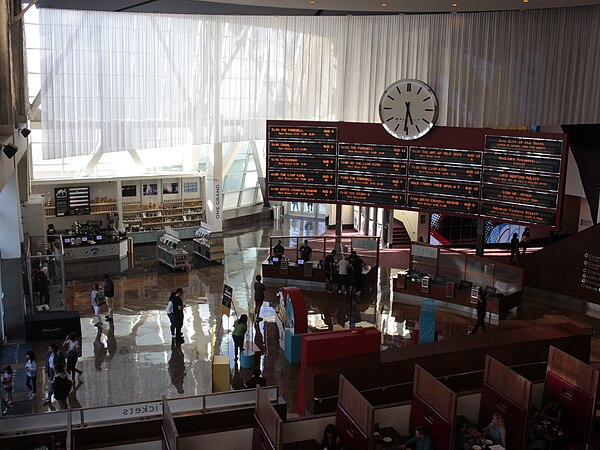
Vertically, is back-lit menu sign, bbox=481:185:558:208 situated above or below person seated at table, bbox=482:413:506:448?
above

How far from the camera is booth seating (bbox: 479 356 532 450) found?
9.25m

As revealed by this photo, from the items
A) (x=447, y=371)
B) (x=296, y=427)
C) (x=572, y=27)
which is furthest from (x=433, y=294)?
(x=296, y=427)

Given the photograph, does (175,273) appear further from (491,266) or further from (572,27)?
(572,27)

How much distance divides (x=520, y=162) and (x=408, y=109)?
317 cm

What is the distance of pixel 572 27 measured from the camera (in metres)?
17.5

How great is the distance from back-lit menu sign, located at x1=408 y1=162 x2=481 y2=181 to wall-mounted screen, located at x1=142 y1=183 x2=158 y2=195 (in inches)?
408

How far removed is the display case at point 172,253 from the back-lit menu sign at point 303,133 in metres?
4.46

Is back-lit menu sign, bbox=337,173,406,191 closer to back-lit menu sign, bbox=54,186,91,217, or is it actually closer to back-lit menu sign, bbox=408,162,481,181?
back-lit menu sign, bbox=408,162,481,181

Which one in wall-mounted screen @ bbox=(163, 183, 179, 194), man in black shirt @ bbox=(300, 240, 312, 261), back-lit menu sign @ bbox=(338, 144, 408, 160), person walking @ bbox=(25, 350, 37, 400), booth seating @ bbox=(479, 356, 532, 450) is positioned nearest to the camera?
booth seating @ bbox=(479, 356, 532, 450)

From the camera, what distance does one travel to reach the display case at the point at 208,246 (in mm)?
21172

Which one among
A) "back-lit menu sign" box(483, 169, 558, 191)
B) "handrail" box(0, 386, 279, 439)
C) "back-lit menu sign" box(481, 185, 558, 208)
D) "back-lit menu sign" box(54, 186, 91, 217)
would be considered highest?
"back-lit menu sign" box(483, 169, 558, 191)

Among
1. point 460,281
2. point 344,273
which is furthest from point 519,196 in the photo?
point 344,273

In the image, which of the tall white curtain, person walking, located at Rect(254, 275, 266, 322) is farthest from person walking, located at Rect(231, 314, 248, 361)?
the tall white curtain

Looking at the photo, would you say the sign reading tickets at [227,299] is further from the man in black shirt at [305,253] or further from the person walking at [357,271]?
the man in black shirt at [305,253]
